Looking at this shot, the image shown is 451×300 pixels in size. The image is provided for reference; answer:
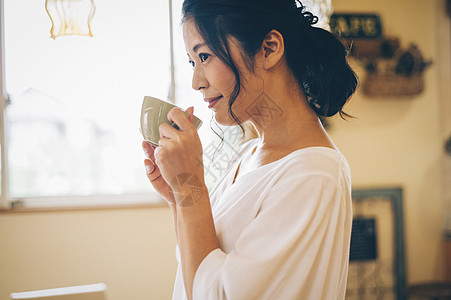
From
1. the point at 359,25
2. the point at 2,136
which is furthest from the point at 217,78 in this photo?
the point at 359,25

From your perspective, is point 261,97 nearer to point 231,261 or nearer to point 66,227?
point 231,261

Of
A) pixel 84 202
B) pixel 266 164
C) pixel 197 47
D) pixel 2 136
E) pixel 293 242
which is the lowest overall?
pixel 84 202

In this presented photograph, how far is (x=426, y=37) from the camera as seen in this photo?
118 inches

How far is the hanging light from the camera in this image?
113 centimetres

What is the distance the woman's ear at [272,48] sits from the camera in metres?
0.75

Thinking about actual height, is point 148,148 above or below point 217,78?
below

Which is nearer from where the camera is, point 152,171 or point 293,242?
point 293,242

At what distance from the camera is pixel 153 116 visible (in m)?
0.78

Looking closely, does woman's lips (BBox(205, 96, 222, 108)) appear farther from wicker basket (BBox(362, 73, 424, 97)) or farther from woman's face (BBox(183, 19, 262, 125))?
wicker basket (BBox(362, 73, 424, 97))

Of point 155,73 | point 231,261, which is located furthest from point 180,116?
point 155,73

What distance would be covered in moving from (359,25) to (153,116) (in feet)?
7.76

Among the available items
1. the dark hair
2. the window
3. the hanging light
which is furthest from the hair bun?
the window

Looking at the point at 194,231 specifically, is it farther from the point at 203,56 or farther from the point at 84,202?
the point at 84,202

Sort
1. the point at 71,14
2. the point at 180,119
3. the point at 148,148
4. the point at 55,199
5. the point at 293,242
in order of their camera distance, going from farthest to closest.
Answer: the point at 55,199
the point at 71,14
the point at 148,148
the point at 180,119
the point at 293,242
